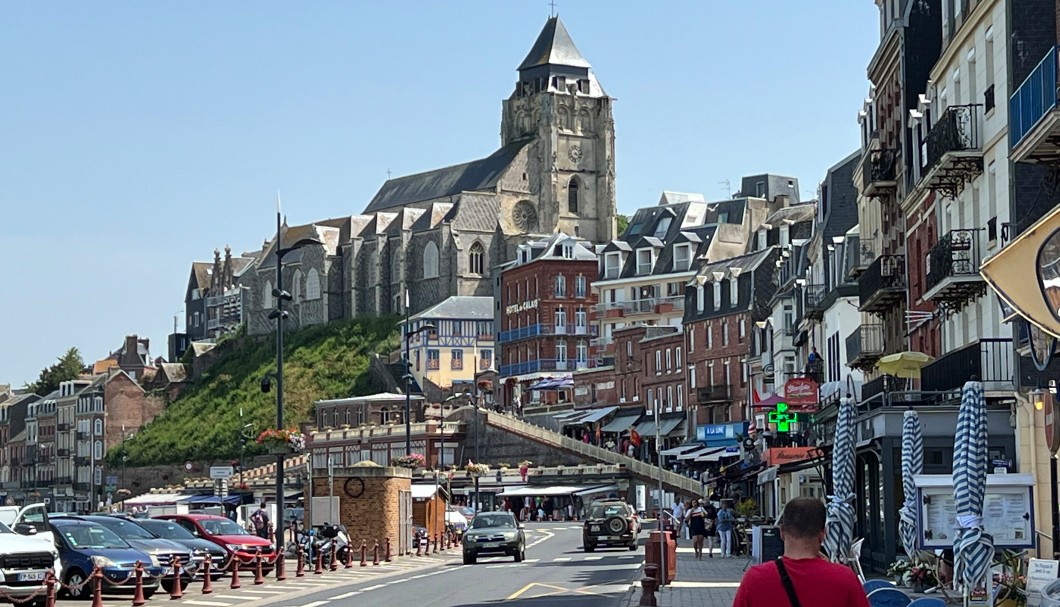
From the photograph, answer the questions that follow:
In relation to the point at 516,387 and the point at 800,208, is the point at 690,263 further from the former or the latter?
the point at 516,387

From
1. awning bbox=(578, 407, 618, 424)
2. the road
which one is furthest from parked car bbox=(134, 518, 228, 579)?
awning bbox=(578, 407, 618, 424)

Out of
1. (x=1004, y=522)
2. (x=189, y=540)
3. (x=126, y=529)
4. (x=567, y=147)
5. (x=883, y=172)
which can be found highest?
(x=567, y=147)

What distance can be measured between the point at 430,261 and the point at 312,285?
1893cm

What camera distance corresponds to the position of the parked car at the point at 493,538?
45375mm

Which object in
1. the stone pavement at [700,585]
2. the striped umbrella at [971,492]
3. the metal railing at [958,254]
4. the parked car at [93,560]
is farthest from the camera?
the metal railing at [958,254]

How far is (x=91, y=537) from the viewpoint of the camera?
32312 millimetres

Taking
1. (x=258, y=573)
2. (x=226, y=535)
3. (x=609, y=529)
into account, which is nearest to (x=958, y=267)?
(x=258, y=573)

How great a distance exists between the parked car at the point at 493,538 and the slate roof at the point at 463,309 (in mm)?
104647

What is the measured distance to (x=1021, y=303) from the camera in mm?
14922

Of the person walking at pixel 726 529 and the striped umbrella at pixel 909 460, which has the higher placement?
the striped umbrella at pixel 909 460

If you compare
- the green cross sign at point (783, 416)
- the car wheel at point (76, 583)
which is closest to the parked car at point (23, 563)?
the car wheel at point (76, 583)

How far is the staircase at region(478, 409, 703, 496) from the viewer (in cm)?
9062

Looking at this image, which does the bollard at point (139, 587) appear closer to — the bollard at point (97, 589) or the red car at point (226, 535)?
the bollard at point (97, 589)

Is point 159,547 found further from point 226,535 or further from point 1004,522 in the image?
point 1004,522
